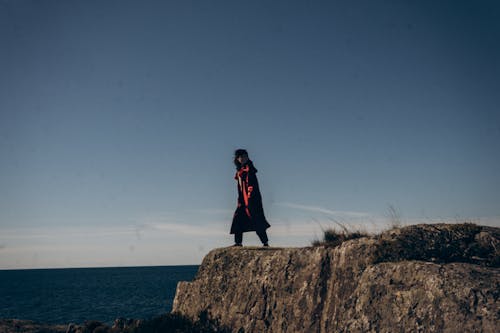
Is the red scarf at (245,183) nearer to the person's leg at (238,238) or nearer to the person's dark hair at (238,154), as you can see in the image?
the person's dark hair at (238,154)

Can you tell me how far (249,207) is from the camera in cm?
1021

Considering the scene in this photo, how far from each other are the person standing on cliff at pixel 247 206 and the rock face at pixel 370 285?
2.60 feet

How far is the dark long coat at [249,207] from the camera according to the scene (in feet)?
33.3

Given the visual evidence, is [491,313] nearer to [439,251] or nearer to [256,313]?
[439,251]

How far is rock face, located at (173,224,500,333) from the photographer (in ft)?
18.6

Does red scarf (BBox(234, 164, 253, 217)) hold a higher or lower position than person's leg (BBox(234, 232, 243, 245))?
higher

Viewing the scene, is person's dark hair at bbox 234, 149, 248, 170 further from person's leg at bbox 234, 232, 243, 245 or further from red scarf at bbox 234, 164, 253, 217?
person's leg at bbox 234, 232, 243, 245

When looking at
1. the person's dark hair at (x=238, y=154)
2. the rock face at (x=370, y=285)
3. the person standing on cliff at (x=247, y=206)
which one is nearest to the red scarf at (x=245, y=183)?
the person standing on cliff at (x=247, y=206)

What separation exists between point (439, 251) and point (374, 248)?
1.11 m

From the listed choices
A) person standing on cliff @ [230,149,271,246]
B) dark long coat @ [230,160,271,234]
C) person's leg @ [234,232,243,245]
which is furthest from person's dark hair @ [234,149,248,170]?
person's leg @ [234,232,243,245]

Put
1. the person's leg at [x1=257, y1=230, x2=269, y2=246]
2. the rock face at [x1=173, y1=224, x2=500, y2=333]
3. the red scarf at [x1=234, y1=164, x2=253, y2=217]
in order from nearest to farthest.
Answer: the rock face at [x1=173, y1=224, x2=500, y2=333], the person's leg at [x1=257, y1=230, x2=269, y2=246], the red scarf at [x1=234, y1=164, x2=253, y2=217]

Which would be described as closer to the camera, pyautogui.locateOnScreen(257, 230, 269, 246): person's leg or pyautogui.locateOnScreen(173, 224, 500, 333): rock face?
pyautogui.locateOnScreen(173, 224, 500, 333): rock face

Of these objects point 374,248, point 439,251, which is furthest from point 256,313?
point 439,251

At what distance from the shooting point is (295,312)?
24.6 ft
